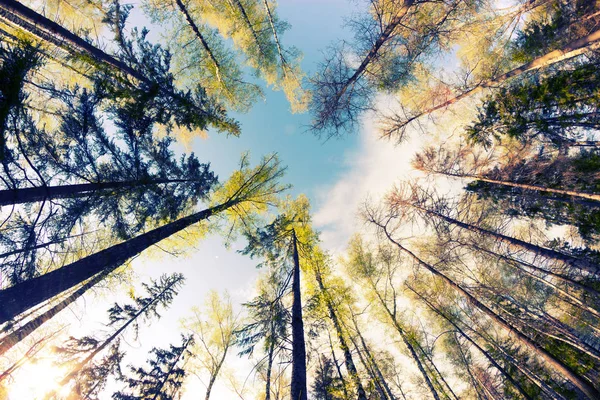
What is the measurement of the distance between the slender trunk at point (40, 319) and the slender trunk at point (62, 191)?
94.6 inches

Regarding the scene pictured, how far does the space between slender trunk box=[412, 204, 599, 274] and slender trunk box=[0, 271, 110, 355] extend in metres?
12.1

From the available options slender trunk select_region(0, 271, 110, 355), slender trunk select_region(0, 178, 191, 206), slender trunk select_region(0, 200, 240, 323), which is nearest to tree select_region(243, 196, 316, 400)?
slender trunk select_region(0, 200, 240, 323)

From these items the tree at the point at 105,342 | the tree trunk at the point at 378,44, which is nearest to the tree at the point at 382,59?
the tree trunk at the point at 378,44

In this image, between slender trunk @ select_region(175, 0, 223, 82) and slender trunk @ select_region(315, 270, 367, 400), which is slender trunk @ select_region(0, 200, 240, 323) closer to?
slender trunk @ select_region(315, 270, 367, 400)

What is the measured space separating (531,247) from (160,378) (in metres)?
14.9

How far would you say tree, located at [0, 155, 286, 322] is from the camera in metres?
3.29

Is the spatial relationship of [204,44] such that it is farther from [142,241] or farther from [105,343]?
[105,343]

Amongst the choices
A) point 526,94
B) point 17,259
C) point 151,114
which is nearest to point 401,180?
point 526,94

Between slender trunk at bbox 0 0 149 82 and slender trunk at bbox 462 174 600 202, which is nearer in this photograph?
slender trunk at bbox 462 174 600 202

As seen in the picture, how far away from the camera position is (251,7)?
9633mm

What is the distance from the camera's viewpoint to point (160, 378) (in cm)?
966

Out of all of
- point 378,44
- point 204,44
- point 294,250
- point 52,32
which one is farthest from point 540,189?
point 52,32

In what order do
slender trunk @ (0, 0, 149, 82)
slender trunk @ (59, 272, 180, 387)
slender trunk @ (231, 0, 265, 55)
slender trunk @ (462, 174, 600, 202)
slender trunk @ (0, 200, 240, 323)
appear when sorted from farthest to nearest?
slender trunk @ (231, 0, 265, 55) < slender trunk @ (59, 272, 180, 387) < slender trunk @ (0, 0, 149, 82) < slender trunk @ (462, 174, 600, 202) < slender trunk @ (0, 200, 240, 323)

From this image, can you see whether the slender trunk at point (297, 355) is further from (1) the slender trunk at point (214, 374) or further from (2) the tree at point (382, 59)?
(1) the slender trunk at point (214, 374)
